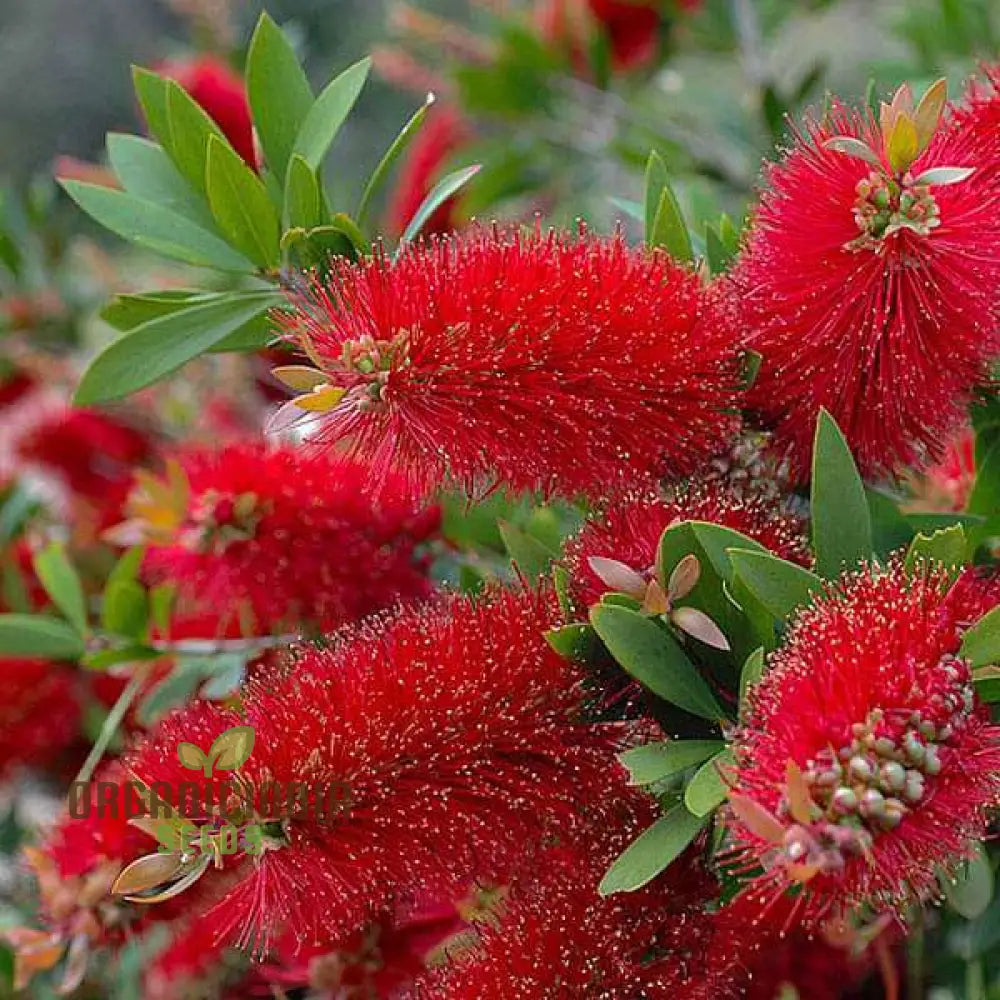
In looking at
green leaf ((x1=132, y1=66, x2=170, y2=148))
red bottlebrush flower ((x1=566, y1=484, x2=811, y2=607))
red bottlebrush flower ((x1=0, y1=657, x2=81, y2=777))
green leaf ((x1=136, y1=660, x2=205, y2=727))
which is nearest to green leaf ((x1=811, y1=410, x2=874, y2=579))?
red bottlebrush flower ((x1=566, y1=484, x2=811, y2=607))

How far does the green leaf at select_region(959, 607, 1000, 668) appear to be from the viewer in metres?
0.48

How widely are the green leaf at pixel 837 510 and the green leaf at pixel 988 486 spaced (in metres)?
0.14

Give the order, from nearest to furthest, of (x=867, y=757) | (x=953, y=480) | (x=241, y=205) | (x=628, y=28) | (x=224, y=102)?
(x=867, y=757) → (x=241, y=205) → (x=953, y=480) → (x=224, y=102) → (x=628, y=28)

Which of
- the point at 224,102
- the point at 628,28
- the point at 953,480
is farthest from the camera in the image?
the point at 628,28

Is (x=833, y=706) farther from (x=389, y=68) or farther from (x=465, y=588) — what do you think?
(x=389, y=68)

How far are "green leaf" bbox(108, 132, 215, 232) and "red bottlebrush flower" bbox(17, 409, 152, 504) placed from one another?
2.04ft

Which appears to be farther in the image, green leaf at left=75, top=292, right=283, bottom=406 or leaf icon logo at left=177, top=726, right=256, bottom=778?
green leaf at left=75, top=292, right=283, bottom=406

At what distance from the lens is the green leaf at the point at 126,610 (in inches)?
34.5

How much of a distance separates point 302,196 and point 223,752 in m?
0.25

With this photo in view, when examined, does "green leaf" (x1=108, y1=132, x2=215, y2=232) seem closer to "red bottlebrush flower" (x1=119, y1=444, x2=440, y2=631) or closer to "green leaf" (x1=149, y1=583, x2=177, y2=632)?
"red bottlebrush flower" (x1=119, y1=444, x2=440, y2=631)

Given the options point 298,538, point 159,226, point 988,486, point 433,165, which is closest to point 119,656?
point 298,538

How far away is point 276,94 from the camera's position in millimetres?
682

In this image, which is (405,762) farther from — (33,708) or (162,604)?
(33,708)

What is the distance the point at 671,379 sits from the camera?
0.57 metres
